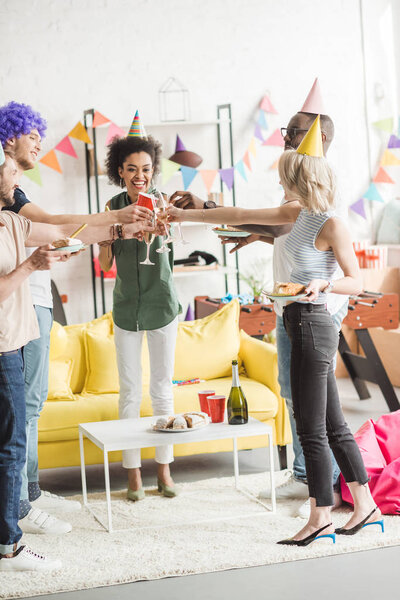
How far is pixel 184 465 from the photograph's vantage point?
404 cm

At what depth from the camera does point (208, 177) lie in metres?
5.96

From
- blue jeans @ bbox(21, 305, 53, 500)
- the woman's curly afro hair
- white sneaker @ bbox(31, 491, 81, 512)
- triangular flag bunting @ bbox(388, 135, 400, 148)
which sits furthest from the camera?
triangular flag bunting @ bbox(388, 135, 400, 148)

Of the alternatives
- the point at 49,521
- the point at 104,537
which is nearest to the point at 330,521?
the point at 104,537

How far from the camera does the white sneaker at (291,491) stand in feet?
11.0

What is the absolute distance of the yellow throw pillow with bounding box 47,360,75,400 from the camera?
3.77 m

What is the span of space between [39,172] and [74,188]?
274mm

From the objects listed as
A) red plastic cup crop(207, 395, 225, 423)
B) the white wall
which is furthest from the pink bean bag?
the white wall

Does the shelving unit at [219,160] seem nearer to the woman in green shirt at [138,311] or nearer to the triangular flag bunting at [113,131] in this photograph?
the triangular flag bunting at [113,131]

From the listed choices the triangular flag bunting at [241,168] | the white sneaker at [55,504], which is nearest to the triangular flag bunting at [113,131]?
the triangular flag bunting at [241,168]

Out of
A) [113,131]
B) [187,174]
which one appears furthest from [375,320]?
[113,131]

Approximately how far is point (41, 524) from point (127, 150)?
1.56 meters

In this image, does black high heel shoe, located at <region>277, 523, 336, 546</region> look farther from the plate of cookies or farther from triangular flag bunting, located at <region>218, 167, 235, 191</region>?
triangular flag bunting, located at <region>218, 167, 235, 191</region>

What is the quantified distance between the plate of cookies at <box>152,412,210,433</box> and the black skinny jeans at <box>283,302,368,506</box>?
0.51m

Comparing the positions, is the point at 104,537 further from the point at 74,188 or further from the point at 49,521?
the point at 74,188
